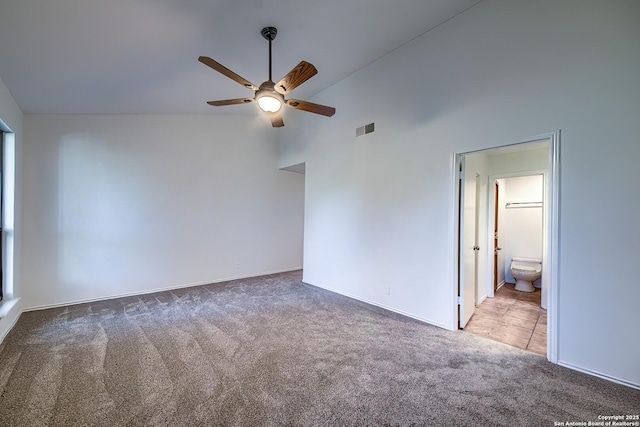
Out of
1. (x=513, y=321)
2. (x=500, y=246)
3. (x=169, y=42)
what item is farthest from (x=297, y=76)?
(x=500, y=246)

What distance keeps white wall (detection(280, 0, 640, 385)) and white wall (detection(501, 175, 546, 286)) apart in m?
3.10

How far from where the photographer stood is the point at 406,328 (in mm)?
3129

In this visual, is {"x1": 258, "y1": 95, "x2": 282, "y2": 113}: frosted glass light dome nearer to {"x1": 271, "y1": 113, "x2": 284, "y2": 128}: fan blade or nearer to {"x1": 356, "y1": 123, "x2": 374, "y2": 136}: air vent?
{"x1": 271, "y1": 113, "x2": 284, "y2": 128}: fan blade

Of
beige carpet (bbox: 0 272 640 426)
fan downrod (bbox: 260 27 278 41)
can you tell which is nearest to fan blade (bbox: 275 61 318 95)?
fan downrod (bbox: 260 27 278 41)

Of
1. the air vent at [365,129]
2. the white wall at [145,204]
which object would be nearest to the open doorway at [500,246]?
the air vent at [365,129]

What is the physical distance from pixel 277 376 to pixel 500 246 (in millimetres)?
4954

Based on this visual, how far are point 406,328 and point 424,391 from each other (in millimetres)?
1145

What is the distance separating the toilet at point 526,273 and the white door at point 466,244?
2.00m

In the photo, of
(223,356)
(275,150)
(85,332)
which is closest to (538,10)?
(223,356)

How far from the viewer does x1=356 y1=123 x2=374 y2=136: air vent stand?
3966 millimetres

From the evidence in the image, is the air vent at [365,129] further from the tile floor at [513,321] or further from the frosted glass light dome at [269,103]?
the tile floor at [513,321]

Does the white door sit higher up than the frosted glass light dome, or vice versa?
the frosted glass light dome

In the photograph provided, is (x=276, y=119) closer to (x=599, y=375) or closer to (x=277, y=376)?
(x=277, y=376)

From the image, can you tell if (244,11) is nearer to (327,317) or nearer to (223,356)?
(223,356)
